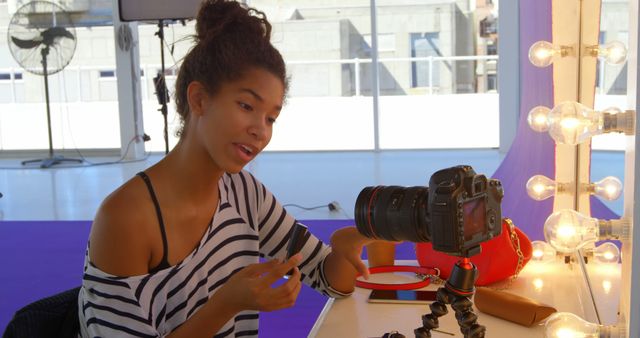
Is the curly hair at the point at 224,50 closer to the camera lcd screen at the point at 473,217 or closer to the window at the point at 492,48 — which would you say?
the camera lcd screen at the point at 473,217

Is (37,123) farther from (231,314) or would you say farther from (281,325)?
(231,314)

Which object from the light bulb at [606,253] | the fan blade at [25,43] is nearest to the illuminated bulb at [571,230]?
the light bulb at [606,253]

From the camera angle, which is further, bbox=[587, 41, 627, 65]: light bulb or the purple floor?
the purple floor

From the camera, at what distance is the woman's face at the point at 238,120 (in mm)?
1177

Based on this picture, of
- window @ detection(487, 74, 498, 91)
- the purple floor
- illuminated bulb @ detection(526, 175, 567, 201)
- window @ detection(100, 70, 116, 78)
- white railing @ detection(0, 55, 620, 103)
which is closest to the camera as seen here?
illuminated bulb @ detection(526, 175, 567, 201)

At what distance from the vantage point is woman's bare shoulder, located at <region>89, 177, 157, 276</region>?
43.8 inches

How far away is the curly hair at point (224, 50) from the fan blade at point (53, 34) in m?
6.05

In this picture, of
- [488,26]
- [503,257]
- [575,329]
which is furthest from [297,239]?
[488,26]

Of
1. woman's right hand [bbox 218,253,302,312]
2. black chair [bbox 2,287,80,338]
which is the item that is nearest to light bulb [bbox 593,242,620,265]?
woman's right hand [bbox 218,253,302,312]

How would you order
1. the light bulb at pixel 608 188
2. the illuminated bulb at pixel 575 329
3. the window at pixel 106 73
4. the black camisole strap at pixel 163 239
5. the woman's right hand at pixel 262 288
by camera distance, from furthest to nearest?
the window at pixel 106 73 → the light bulb at pixel 608 188 → the black camisole strap at pixel 163 239 → the woman's right hand at pixel 262 288 → the illuminated bulb at pixel 575 329

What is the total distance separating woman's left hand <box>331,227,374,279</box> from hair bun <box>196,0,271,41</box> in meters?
0.37

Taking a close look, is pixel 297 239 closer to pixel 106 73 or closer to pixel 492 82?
pixel 492 82

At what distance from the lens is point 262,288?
1.03 meters

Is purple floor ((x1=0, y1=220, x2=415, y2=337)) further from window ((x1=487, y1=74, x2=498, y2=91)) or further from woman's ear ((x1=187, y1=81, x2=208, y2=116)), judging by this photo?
window ((x1=487, y1=74, x2=498, y2=91))
